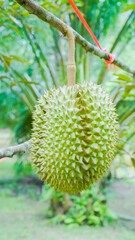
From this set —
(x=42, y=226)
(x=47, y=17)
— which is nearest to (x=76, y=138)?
(x=47, y=17)

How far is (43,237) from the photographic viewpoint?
9.29ft

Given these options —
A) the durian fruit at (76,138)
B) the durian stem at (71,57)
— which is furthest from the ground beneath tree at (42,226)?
the durian stem at (71,57)

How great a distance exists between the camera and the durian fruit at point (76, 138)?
29.2 inches

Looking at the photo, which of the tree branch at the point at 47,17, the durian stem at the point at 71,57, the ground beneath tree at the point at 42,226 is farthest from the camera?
the ground beneath tree at the point at 42,226

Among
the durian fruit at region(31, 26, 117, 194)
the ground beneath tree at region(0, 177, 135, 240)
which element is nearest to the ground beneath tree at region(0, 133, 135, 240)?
the ground beneath tree at region(0, 177, 135, 240)

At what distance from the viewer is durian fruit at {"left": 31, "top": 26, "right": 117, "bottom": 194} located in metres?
0.74

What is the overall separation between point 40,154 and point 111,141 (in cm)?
25

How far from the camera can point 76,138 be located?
741 mm

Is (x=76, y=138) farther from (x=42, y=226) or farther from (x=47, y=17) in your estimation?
(x=42, y=226)

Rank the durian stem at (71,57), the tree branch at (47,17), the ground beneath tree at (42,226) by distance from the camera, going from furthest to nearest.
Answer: the ground beneath tree at (42,226), the durian stem at (71,57), the tree branch at (47,17)

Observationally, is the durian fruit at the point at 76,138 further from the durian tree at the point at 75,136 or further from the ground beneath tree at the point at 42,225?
the ground beneath tree at the point at 42,225

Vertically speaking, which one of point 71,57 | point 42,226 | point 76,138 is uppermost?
point 71,57

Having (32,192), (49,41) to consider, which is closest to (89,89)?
(49,41)

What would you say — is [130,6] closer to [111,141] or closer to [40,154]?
[111,141]
